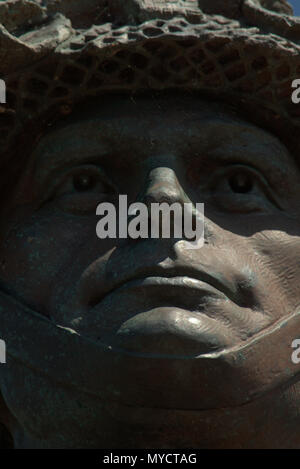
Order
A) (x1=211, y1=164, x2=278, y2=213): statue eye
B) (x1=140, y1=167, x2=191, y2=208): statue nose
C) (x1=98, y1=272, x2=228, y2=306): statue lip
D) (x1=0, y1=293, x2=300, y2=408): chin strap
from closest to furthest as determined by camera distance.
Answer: (x1=0, y1=293, x2=300, y2=408): chin strap → (x1=98, y1=272, x2=228, y2=306): statue lip → (x1=140, y1=167, x2=191, y2=208): statue nose → (x1=211, y1=164, x2=278, y2=213): statue eye

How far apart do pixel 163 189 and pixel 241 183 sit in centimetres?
35

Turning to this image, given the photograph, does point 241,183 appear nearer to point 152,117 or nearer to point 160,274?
point 152,117

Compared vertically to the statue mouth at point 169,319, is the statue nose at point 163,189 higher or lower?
higher

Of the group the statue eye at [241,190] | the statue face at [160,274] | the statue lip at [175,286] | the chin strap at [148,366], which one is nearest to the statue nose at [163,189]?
the statue face at [160,274]

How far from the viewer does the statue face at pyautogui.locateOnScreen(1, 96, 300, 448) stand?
2568 mm

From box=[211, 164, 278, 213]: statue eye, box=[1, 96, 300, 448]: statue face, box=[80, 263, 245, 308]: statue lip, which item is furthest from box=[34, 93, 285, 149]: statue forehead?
box=[80, 263, 245, 308]: statue lip

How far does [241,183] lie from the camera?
3104 millimetres

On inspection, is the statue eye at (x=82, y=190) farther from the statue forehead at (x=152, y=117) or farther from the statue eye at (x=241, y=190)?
the statue eye at (x=241, y=190)

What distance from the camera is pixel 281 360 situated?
2672 mm

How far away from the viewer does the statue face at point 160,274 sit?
8.43 ft

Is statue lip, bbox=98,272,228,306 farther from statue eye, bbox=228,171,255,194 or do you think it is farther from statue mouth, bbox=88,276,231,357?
statue eye, bbox=228,171,255,194

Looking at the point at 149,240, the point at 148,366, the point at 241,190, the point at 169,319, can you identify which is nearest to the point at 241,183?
the point at 241,190

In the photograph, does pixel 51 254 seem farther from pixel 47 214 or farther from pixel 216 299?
pixel 216 299
